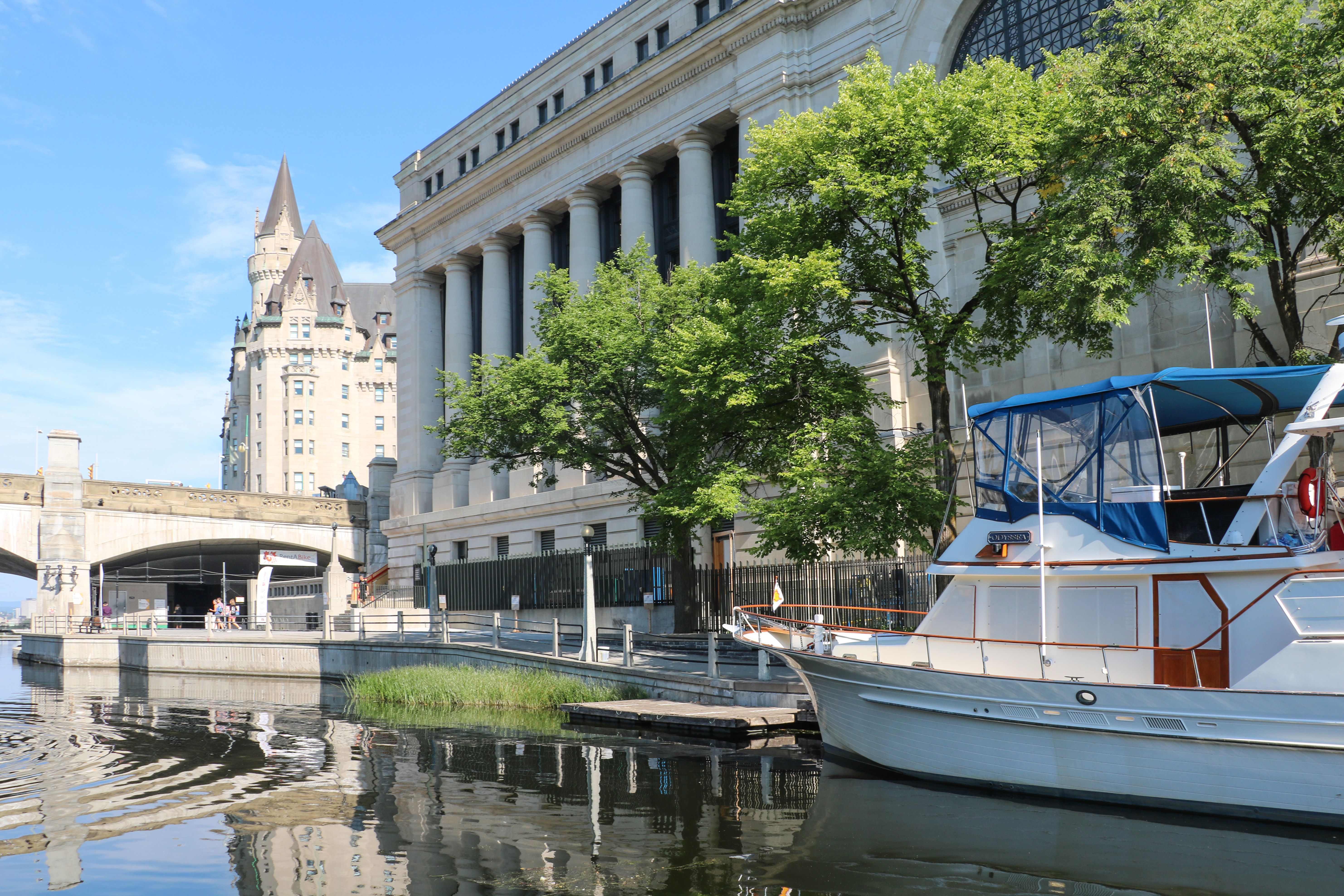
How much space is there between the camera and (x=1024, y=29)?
32562 mm

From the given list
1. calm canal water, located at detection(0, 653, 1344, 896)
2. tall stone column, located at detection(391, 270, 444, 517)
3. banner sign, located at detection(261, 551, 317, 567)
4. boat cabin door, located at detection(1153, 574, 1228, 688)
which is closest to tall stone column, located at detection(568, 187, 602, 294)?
tall stone column, located at detection(391, 270, 444, 517)

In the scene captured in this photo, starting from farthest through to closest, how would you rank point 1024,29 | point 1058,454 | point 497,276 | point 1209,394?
point 497,276, point 1024,29, point 1209,394, point 1058,454

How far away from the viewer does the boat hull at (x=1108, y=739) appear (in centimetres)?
1252

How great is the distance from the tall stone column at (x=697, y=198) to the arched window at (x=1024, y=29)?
10745 millimetres

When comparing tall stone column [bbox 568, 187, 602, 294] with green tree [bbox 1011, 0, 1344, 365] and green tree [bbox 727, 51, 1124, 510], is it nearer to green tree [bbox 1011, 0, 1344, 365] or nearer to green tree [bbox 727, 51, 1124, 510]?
green tree [bbox 727, 51, 1124, 510]

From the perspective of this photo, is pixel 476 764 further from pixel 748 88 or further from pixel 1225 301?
pixel 748 88

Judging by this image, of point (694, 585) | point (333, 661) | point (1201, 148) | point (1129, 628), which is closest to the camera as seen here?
point (1129, 628)

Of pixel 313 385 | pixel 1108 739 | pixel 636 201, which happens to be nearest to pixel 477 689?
pixel 1108 739

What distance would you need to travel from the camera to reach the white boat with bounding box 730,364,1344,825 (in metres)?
13.0

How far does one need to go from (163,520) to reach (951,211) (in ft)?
165

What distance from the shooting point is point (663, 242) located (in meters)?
45.8

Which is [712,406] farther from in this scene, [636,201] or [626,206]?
[626,206]

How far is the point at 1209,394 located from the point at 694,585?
1850 cm

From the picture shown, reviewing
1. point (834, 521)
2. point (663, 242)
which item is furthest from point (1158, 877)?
point (663, 242)
